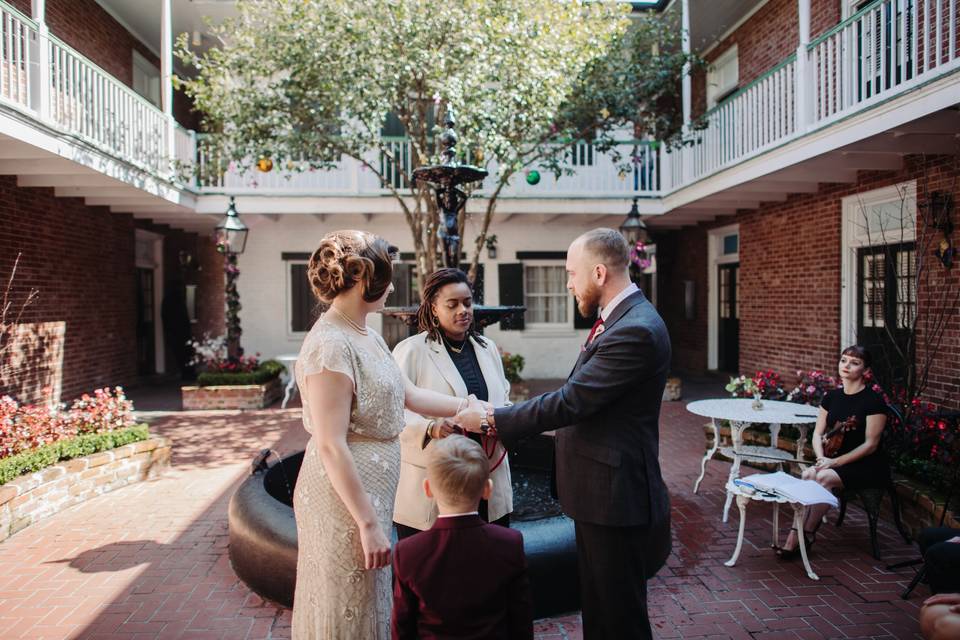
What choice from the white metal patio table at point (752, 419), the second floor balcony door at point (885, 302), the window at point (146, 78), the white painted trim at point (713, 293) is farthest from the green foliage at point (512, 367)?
the window at point (146, 78)

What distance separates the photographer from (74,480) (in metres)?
5.40

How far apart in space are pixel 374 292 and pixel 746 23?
38.9 ft

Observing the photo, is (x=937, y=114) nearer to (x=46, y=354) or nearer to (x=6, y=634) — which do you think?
(x=6, y=634)

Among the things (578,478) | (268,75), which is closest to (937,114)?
(578,478)

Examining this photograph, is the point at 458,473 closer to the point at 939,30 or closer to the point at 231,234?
the point at 939,30

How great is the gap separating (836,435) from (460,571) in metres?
3.73

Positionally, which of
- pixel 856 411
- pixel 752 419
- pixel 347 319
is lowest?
pixel 752 419

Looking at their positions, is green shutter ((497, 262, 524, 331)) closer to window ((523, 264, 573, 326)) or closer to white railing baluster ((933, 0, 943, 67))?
window ((523, 264, 573, 326))

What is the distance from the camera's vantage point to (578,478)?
236cm

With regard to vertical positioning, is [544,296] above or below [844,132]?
below

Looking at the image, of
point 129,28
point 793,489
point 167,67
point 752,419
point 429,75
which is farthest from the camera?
point 129,28

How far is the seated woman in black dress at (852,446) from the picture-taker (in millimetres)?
4199

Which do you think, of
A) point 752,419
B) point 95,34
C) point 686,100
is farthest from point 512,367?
point 95,34

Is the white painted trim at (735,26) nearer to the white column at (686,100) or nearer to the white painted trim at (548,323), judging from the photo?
the white column at (686,100)
